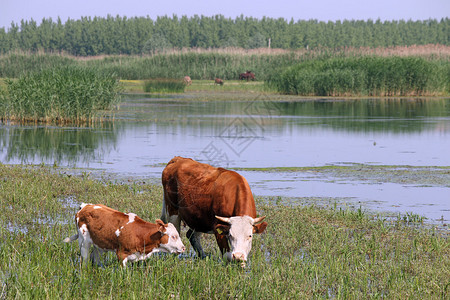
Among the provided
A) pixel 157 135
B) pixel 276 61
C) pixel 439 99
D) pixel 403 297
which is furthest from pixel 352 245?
pixel 276 61

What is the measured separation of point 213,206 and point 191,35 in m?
125

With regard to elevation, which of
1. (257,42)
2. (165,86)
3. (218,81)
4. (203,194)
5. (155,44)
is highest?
(257,42)

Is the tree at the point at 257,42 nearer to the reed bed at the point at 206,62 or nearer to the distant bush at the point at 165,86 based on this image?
the reed bed at the point at 206,62

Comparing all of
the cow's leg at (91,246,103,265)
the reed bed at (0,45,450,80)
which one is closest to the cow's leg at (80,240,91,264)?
the cow's leg at (91,246,103,265)

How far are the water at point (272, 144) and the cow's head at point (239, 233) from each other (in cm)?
562

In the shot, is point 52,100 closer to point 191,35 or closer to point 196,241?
point 196,241


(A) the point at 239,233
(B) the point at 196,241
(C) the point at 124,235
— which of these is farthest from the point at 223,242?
(C) the point at 124,235

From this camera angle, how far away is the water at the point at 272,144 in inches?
572

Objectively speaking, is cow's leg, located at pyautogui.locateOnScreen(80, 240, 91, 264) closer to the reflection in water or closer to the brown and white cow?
the brown and white cow

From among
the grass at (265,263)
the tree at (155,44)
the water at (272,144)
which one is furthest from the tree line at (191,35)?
the grass at (265,263)

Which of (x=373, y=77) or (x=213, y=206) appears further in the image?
(x=373, y=77)

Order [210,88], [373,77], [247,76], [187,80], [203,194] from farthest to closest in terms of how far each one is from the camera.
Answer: [247,76], [187,80], [210,88], [373,77], [203,194]

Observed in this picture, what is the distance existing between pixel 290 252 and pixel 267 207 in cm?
276

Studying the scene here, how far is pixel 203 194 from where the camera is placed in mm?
8195
